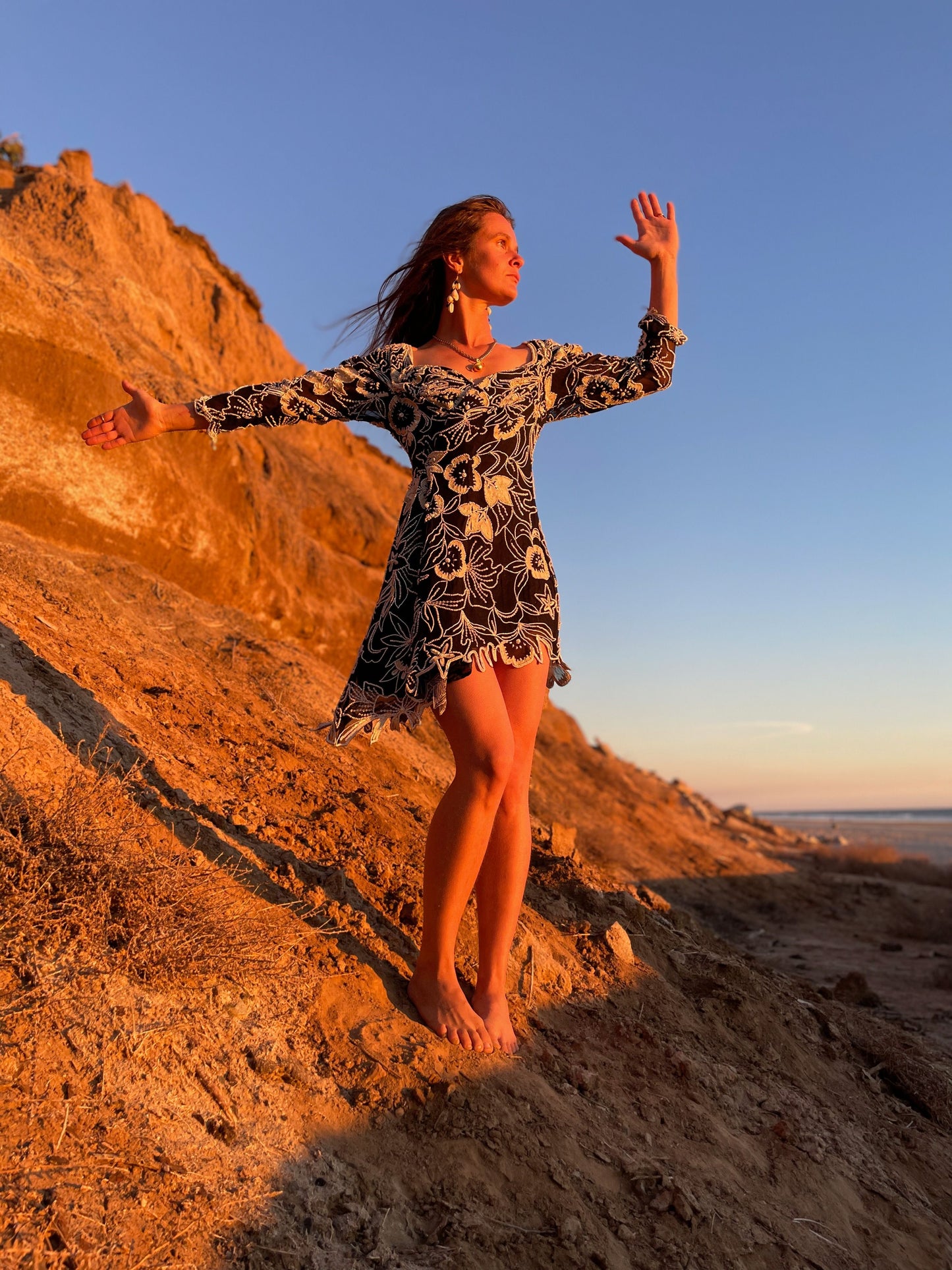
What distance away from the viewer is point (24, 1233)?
1.57 meters

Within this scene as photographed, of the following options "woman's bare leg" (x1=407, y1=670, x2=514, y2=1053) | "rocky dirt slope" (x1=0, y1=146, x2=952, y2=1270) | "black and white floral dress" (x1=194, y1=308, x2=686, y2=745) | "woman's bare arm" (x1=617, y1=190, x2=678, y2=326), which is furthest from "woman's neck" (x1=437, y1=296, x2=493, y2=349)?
"rocky dirt slope" (x1=0, y1=146, x2=952, y2=1270)

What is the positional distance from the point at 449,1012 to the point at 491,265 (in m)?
2.23

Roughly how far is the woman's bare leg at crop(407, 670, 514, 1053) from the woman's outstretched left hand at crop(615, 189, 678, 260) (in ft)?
4.84

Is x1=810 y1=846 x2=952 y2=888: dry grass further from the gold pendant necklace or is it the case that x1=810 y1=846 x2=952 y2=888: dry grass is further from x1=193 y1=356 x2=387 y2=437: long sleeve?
x1=193 y1=356 x2=387 y2=437: long sleeve

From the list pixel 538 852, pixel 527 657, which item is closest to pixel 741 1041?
pixel 538 852

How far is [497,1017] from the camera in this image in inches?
104

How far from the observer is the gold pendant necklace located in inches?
→ 112

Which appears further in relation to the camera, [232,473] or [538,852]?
[232,473]

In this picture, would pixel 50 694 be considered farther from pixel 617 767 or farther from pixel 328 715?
pixel 617 767

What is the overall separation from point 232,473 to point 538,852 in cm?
507

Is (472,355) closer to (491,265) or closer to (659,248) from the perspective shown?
(491,265)

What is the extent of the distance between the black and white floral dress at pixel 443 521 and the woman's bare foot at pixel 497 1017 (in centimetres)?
84

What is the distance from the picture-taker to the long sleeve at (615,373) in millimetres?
2939

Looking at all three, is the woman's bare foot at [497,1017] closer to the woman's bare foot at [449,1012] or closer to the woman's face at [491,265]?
the woman's bare foot at [449,1012]
